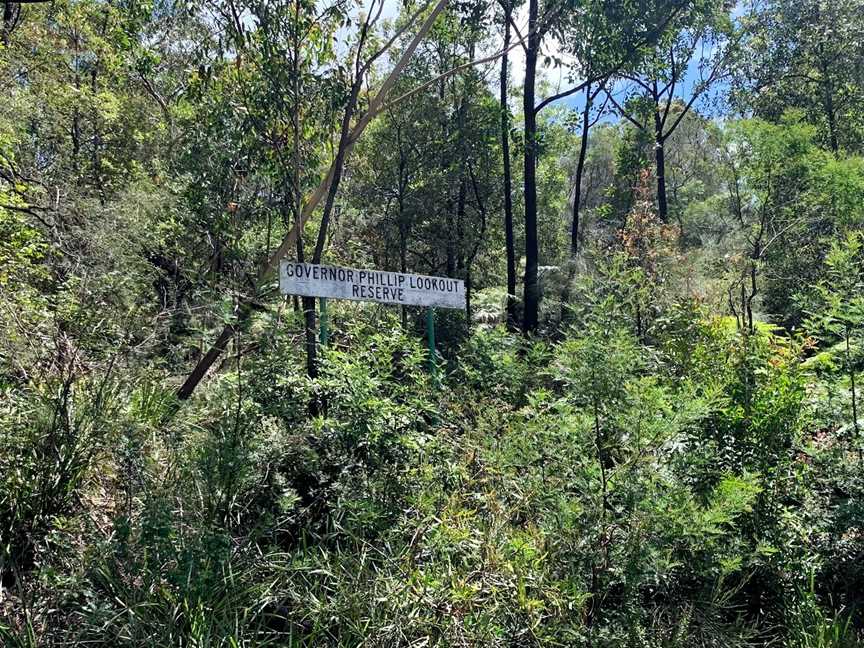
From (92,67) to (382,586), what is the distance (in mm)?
18022

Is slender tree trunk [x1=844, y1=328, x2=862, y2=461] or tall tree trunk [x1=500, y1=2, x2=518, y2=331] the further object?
tall tree trunk [x1=500, y1=2, x2=518, y2=331]

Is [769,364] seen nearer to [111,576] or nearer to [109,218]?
[111,576]

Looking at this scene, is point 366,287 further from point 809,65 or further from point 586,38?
point 809,65

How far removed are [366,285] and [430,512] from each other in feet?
7.85

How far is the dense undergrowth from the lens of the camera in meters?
3.33

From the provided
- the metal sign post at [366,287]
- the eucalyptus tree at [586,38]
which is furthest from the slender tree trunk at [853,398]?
the eucalyptus tree at [586,38]

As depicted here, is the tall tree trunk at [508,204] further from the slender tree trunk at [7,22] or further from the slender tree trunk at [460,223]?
Answer: the slender tree trunk at [7,22]

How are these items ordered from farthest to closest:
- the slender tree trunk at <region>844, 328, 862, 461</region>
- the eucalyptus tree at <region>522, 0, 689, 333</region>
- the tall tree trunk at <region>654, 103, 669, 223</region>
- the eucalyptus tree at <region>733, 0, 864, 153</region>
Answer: the tall tree trunk at <region>654, 103, 669, 223</region> → the eucalyptus tree at <region>733, 0, 864, 153</region> → the eucalyptus tree at <region>522, 0, 689, 333</region> → the slender tree trunk at <region>844, 328, 862, 461</region>

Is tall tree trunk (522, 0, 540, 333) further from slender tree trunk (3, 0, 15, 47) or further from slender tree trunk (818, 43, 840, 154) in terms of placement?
slender tree trunk (818, 43, 840, 154)

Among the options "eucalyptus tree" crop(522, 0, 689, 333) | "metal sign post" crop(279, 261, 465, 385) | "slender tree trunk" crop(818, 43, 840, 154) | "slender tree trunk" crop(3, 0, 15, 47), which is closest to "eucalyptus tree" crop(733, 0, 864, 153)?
"slender tree trunk" crop(818, 43, 840, 154)

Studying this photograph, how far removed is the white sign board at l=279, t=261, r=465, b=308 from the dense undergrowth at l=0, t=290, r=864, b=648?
71cm

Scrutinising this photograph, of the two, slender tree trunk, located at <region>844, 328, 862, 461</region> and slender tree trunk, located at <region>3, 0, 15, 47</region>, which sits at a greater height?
slender tree trunk, located at <region>3, 0, 15, 47</region>

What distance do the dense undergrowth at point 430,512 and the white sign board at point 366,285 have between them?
71 cm

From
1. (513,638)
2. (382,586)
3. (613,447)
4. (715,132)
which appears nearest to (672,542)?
(613,447)
